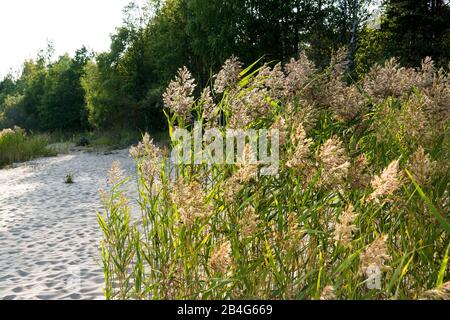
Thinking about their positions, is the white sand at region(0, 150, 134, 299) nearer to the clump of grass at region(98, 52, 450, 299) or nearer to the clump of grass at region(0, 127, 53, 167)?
the clump of grass at region(98, 52, 450, 299)

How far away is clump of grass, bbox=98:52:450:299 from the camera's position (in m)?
1.96

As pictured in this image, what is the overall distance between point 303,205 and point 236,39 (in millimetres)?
22575

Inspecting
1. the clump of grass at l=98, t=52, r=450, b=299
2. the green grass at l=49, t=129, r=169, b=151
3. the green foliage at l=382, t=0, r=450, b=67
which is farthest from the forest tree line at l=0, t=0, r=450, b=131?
the clump of grass at l=98, t=52, r=450, b=299

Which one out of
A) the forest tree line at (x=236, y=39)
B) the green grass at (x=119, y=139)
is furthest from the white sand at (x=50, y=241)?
the green grass at (x=119, y=139)

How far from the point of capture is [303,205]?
236 cm

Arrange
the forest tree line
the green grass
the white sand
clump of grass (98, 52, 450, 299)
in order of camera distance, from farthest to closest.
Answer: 1. the green grass
2. the forest tree line
3. the white sand
4. clump of grass (98, 52, 450, 299)

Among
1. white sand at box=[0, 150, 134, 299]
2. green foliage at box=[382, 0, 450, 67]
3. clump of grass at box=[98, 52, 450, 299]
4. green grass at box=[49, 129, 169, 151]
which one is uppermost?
green foliage at box=[382, 0, 450, 67]

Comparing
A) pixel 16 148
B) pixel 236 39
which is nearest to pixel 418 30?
pixel 236 39

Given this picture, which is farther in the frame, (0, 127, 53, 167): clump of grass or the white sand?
(0, 127, 53, 167): clump of grass

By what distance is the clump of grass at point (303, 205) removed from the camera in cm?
196

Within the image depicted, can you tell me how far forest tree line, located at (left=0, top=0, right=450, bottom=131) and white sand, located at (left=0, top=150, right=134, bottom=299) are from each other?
7.57 metres

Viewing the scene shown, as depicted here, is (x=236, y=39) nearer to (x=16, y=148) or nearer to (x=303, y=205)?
(x=16, y=148)

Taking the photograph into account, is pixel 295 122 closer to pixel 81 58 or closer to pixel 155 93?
pixel 155 93

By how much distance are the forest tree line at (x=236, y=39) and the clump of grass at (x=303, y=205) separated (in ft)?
40.9
